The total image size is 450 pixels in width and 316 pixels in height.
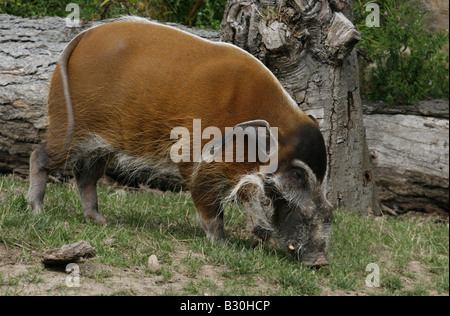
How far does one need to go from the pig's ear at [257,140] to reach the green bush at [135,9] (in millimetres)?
3232

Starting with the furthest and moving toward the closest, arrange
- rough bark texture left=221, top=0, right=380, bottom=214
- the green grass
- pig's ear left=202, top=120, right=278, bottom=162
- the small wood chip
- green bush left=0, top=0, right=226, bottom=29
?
1. green bush left=0, top=0, right=226, bottom=29
2. rough bark texture left=221, top=0, right=380, bottom=214
3. pig's ear left=202, top=120, right=278, bottom=162
4. the green grass
5. the small wood chip

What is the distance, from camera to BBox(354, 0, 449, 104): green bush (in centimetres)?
722

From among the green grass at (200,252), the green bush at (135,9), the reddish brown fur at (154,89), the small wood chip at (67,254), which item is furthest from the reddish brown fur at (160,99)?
the green bush at (135,9)

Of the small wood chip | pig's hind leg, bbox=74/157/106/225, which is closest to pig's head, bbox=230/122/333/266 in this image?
the small wood chip

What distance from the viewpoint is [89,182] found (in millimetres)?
4906

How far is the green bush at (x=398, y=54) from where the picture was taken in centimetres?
722

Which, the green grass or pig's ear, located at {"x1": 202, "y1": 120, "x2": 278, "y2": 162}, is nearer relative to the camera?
the green grass

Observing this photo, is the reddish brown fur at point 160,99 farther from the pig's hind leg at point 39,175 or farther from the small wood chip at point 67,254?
the small wood chip at point 67,254

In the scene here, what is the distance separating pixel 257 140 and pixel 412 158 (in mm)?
3436

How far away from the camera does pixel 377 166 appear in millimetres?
7094

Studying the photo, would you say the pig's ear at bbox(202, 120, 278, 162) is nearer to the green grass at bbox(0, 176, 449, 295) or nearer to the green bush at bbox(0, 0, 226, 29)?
the green grass at bbox(0, 176, 449, 295)

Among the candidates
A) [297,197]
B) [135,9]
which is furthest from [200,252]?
[135,9]

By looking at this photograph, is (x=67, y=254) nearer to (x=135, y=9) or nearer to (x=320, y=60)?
(x=320, y=60)

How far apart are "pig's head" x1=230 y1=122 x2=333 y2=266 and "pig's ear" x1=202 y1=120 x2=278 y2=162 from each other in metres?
0.07
